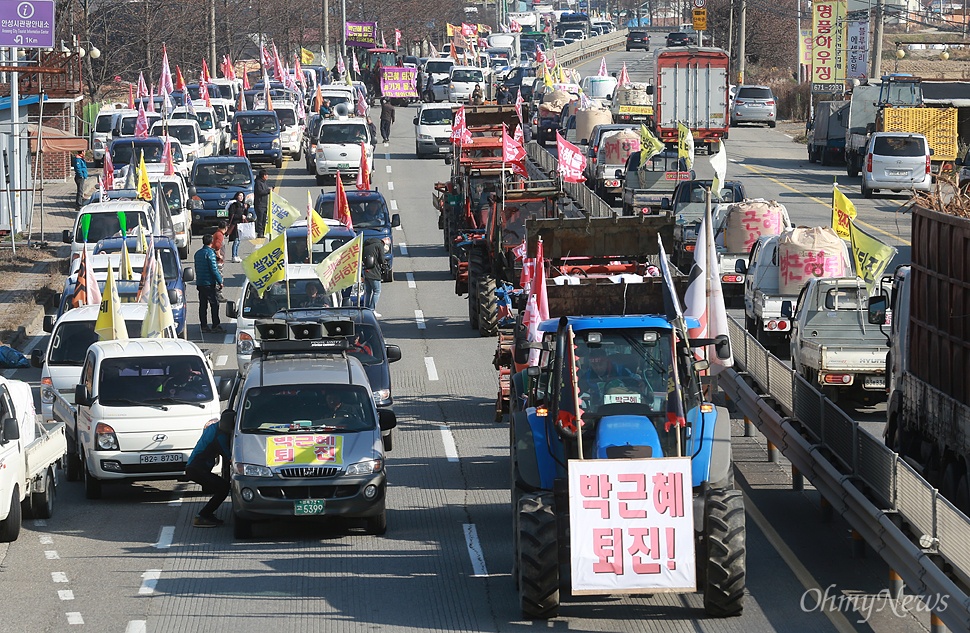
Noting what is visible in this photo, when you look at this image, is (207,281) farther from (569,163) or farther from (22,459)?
(22,459)

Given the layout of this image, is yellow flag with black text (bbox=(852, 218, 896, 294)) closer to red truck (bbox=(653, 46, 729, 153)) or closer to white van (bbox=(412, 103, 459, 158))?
red truck (bbox=(653, 46, 729, 153))

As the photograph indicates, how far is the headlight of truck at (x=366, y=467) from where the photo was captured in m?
15.6

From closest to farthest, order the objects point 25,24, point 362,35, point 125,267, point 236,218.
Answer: point 125,267
point 236,218
point 25,24
point 362,35

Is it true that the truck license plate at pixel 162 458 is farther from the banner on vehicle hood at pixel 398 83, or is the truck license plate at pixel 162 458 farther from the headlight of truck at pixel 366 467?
the banner on vehicle hood at pixel 398 83

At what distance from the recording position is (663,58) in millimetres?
53812

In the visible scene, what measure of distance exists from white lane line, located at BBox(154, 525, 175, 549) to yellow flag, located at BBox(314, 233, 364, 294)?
305 inches

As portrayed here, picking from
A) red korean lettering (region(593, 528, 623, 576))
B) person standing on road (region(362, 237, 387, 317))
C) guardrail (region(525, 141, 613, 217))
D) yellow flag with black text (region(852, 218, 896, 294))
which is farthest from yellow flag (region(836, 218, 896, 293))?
red korean lettering (region(593, 528, 623, 576))

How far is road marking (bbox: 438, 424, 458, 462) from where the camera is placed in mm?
19609

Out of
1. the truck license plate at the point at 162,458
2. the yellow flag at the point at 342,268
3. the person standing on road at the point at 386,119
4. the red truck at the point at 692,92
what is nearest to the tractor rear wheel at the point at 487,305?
the yellow flag at the point at 342,268

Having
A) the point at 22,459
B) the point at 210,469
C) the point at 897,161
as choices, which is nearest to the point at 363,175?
the point at 897,161

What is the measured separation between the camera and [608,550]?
1230 centimetres

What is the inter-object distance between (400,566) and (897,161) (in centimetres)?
3418

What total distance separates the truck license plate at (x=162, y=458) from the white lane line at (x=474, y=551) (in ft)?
11.3

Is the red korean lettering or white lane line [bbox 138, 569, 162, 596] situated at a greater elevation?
the red korean lettering
